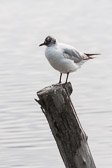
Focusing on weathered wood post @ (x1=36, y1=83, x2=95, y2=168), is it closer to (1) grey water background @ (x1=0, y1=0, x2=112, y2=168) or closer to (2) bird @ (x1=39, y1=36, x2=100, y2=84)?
(2) bird @ (x1=39, y1=36, x2=100, y2=84)

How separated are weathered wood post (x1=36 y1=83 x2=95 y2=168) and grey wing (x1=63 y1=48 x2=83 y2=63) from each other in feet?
5.71

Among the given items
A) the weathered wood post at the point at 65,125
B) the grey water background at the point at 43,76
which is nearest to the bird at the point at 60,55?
the weathered wood post at the point at 65,125

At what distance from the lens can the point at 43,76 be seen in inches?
607

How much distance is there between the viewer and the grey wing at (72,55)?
365 inches

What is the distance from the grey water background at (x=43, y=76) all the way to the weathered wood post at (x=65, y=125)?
3.56m

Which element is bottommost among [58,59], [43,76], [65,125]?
[43,76]

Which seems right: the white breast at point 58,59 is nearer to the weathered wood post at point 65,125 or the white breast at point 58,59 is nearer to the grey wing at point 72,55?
the grey wing at point 72,55

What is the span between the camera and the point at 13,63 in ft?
54.1

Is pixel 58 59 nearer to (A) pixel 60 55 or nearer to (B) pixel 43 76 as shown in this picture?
(A) pixel 60 55

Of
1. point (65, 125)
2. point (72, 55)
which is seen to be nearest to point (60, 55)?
point (72, 55)

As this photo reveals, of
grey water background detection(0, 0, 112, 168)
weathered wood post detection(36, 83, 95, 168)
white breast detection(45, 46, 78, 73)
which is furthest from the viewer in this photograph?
grey water background detection(0, 0, 112, 168)

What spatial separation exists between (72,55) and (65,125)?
6.81ft

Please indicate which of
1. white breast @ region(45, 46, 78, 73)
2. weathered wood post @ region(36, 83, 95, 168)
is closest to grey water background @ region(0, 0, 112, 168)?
white breast @ region(45, 46, 78, 73)

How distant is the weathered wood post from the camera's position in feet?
24.2
